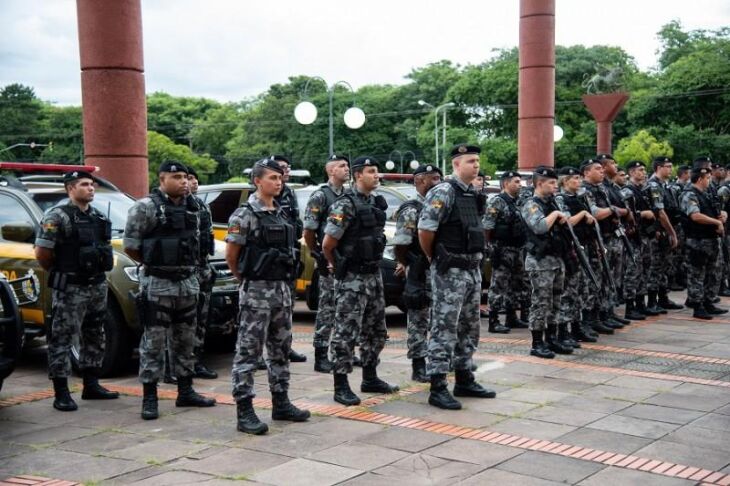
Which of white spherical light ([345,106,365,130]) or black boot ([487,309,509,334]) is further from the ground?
white spherical light ([345,106,365,130])

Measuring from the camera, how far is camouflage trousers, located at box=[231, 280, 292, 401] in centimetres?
609

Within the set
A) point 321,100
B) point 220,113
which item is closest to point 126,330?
point 321,100

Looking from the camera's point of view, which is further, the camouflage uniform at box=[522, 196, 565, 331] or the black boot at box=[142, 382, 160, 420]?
the camouflage uniform at box=[522, 196, 565, 331]

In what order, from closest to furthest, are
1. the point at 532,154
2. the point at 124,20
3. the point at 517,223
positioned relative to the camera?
the point at 517,223
the point at 124,20
the point at 532,154

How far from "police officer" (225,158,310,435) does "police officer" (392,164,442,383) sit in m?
1.39

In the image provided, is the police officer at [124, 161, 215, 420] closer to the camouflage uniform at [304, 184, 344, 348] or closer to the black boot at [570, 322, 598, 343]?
the camouflage uniform at [304, 184, 344, 348]

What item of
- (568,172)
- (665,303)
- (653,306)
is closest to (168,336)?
(568,172)

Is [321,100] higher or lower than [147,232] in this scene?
higher

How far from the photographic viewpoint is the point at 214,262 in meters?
8.66

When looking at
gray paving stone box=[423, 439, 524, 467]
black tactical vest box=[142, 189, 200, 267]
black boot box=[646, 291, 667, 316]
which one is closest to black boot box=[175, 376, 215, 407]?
black tactical vest box=[142, 189, 200, 267]

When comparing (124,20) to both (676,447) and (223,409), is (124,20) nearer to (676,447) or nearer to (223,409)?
(223,409)

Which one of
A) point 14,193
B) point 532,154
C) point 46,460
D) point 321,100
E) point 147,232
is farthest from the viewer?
point 321,100

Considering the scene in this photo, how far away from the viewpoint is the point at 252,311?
20.1 feet

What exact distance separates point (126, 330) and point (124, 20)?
519 centimetres
